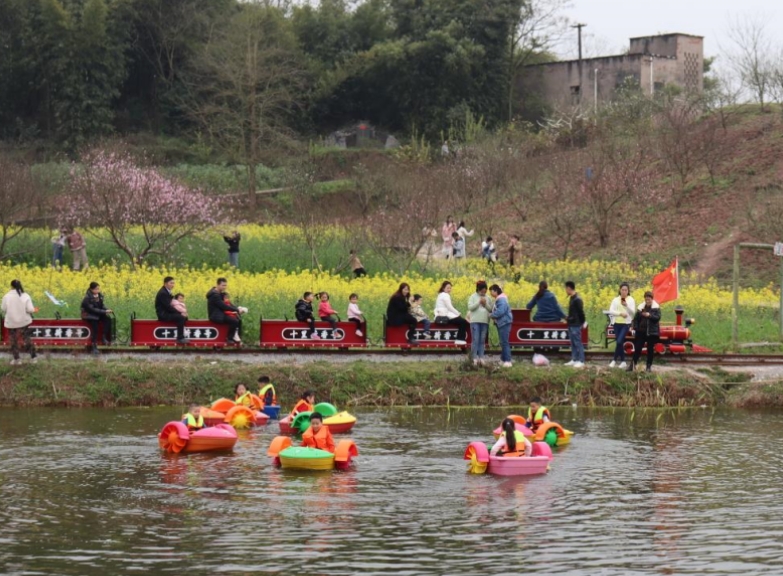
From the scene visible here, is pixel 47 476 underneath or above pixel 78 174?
underneath

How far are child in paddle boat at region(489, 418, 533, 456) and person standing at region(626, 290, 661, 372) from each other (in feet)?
25.9

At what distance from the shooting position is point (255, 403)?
85.6ft

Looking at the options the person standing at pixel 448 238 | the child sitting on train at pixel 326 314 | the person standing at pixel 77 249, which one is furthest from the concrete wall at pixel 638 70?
the child sitting on train at pixel 326 314

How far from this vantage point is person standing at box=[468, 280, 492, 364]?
95.9 feet

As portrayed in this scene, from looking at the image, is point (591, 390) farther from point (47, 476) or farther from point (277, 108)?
point (277, 108)

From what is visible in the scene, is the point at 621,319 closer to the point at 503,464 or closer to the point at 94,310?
the point at 503,464

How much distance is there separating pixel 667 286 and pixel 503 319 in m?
4.57

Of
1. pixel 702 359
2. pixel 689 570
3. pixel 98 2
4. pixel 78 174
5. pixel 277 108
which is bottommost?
pixel 689 570

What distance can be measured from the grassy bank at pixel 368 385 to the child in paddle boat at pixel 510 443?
6.86 m

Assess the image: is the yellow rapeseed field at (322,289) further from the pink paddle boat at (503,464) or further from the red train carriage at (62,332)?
the pink paddle boat at (503,464)

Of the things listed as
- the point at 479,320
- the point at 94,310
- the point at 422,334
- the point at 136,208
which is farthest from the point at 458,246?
the point at 94,310

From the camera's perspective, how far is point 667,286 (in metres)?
31.4

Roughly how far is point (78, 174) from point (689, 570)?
39.6 m

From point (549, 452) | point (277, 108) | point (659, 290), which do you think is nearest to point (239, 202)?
point (277, 108)
